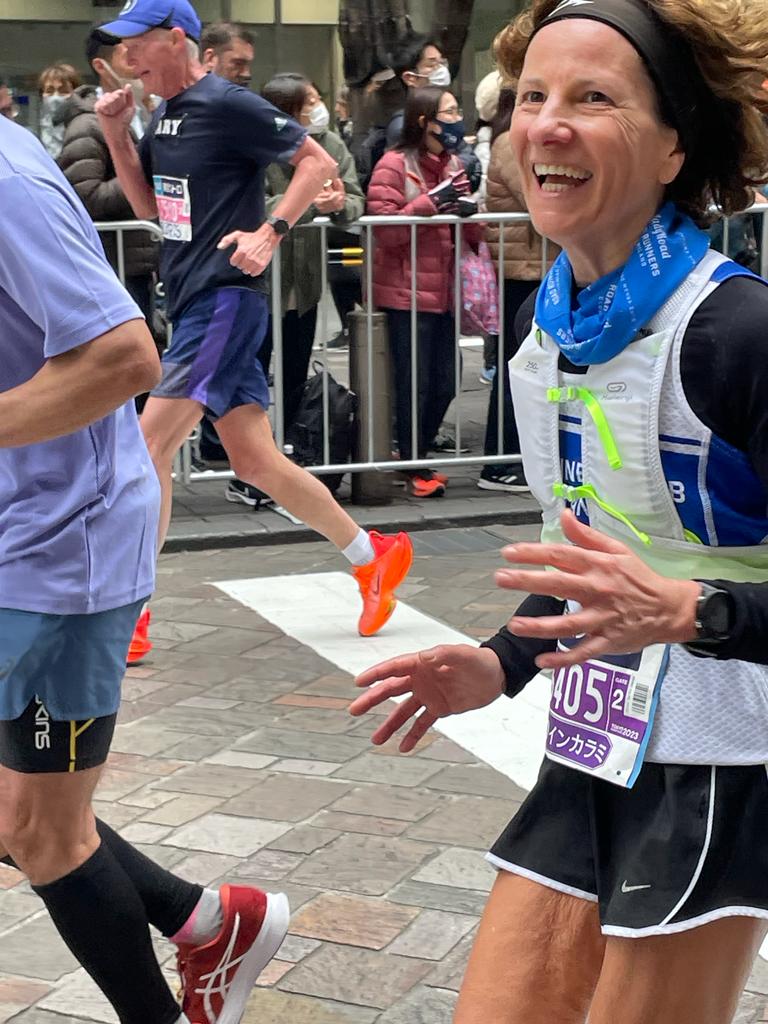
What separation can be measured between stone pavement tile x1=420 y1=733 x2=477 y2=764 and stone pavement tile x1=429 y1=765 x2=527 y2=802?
60 millimetres

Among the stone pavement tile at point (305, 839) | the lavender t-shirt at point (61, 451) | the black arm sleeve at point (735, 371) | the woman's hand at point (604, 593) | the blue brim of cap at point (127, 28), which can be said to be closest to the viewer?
the woman's hand at point (604, 593)

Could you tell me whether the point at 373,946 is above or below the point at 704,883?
below

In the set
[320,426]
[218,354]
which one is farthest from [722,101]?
[320,426]

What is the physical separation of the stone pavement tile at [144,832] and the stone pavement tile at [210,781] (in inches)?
9.8

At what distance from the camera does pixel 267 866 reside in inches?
162

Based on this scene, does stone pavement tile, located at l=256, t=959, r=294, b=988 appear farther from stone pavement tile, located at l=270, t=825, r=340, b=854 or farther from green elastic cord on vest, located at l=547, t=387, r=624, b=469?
green elastic cord on vest, located at l=547, t=387, r=624, b=469

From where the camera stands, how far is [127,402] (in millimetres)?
2871

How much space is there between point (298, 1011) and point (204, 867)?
2.49 ft

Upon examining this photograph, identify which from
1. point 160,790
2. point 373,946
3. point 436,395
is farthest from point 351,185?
point 373,946

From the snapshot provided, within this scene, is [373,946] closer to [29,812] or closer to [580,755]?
[29,812]

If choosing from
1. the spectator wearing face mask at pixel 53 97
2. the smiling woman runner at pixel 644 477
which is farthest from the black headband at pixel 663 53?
the spectator wearing face mask at pixel 53 97

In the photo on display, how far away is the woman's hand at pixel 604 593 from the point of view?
6.02ft

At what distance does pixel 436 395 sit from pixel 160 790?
4.77 m

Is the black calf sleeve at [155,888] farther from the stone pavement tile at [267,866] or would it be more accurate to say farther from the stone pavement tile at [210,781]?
the stone pavement tile at [210,781]
